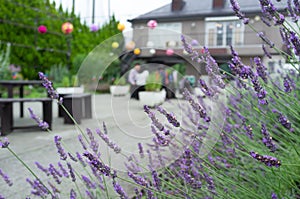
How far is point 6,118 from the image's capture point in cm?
300

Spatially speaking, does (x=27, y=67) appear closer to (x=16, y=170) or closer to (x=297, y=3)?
(x=16, y=170)

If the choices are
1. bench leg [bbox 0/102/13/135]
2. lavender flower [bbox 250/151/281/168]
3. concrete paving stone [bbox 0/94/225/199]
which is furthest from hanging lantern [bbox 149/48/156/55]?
bench leg [bbox 0/102/13/135]

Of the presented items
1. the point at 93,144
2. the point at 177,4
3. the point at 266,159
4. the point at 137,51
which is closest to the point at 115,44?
the point at 137,51

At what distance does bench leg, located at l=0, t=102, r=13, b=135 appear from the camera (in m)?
2.95

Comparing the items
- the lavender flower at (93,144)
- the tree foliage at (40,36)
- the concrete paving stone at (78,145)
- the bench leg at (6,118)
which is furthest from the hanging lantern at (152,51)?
the tree foliage at (40,36)

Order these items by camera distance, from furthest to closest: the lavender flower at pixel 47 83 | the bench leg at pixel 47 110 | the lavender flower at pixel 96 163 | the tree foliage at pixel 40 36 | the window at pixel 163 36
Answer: the tree foliage at pixel 40 36 → the bench leg at pixel 47 110 → the window at pixel 163 36 → the lavender flower at pixel 47 83 → the lavender flower at pixel 96 163

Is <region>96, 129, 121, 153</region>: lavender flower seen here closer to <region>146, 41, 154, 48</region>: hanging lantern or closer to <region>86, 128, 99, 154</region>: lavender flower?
<region>86, 128, 99, 154</region>: lavender flower

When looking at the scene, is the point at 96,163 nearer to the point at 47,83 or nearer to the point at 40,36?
the point at 47,83

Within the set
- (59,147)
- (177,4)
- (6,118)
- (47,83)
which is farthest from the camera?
(177,4)

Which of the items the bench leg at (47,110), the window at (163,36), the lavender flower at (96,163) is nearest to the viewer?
the lavender flower at (96,163)

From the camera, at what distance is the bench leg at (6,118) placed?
9.66 ft

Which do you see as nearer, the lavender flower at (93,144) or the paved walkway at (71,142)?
the lavender flower at (93,144)

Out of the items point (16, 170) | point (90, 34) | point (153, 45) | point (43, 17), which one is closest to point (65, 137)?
point (16, 170)

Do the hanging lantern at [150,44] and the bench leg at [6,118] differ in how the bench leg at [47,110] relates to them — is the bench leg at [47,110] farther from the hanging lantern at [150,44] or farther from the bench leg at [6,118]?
the hanging lantern at [150,44]
